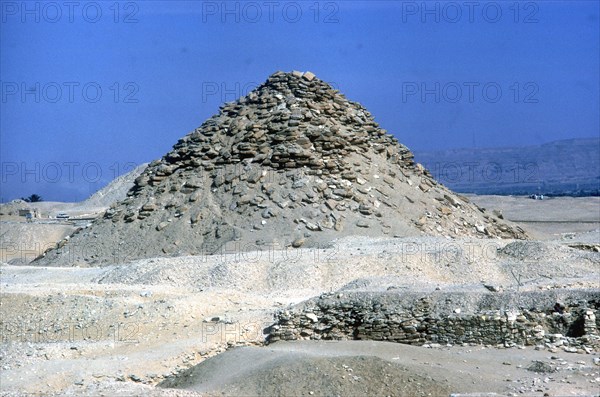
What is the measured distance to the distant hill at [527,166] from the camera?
133 meters

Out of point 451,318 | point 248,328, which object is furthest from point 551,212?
point 451,318

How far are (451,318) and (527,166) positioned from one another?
444ft

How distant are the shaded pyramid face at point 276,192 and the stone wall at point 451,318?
874cm

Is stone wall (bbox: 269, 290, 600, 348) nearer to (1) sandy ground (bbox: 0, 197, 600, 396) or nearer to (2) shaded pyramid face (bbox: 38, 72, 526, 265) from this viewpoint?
(1) sandy ground (bbox: 0, 197, 600, 396)

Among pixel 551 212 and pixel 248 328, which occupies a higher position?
pixel 551 212

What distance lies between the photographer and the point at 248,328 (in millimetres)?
12836

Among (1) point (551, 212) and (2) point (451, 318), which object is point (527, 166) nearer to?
(1) point (551, 212)

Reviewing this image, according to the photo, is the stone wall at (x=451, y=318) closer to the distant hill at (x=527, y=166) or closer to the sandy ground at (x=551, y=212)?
the sandy ground at (x=551, y=212)

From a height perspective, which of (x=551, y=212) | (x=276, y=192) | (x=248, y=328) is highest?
(x=551, y=212)

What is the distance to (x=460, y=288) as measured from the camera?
13.0 metres

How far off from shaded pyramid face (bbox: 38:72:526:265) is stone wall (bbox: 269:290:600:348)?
8742 mm

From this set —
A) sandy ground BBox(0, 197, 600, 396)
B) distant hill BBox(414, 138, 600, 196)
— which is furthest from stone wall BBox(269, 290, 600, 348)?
distant hill BBox(414, 138, 600, 196)

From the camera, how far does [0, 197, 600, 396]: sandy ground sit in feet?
30.6

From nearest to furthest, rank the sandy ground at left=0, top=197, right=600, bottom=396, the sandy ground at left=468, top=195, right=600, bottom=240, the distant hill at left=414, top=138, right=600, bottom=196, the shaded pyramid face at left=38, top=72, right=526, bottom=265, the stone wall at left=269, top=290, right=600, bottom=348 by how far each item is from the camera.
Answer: the sandy ground at left=0, top=197, right=600, bottom=396 → the stone wall at left=269, top=290, right=600, bottom=348 → the shaded pyramid face at left=38, top=72, right=526, bottom=265 → the sandy ground at left=468, top=195, right=600, bottom=240 → the distant hill at left=414, top=138, right=600, bottom=196
